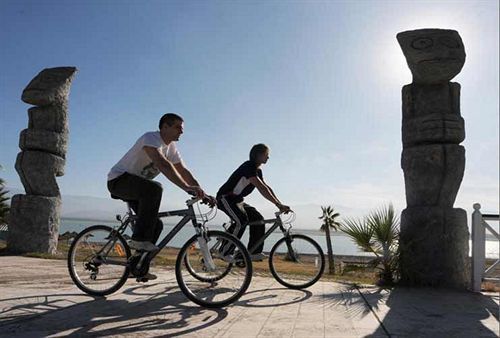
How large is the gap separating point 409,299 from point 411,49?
4.22 metres

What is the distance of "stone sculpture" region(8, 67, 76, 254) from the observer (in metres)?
11.0

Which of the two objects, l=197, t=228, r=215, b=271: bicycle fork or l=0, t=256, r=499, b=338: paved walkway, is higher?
l=197, t=228, r=215, b=271: bicycle fork

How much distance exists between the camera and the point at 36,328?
134 inches

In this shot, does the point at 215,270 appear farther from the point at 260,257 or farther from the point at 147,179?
the point at 260,257

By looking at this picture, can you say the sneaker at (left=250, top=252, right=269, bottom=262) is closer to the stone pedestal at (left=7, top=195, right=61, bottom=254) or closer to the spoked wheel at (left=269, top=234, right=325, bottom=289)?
the spoked wheel at (left=269, top=234, right=325, bottom=289)

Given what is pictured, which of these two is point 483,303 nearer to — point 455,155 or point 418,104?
point 455,155

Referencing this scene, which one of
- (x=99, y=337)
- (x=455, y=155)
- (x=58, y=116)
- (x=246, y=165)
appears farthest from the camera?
(x=58, y=116)

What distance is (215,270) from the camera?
512cm

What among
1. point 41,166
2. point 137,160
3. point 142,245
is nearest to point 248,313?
point 142,245

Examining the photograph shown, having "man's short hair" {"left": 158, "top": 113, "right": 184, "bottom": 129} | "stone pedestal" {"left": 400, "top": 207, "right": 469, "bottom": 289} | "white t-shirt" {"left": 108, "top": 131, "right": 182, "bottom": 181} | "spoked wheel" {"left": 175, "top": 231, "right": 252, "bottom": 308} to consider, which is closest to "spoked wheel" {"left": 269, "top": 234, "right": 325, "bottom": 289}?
"spoked wheel" {"left": 175, "top": 231, "right": 252, "bottom": 308}

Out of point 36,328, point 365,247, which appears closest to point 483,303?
point 365,247

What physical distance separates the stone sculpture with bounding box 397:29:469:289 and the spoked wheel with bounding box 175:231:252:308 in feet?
9.66

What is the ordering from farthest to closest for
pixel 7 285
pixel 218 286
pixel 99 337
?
1. pixel 218 286
2. pixel 7 285
3. pixel 99 337

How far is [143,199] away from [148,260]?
695mm
